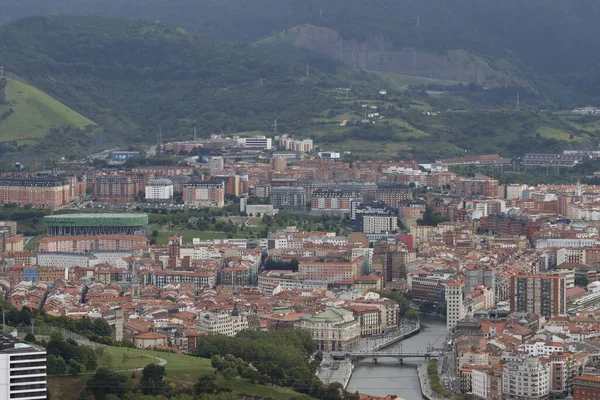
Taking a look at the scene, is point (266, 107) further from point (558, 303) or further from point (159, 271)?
point (558, 303)

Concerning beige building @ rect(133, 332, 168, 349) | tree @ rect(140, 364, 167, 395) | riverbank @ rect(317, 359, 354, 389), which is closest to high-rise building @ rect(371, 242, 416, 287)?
riverbank @ rect(317, 359, 354, 389)

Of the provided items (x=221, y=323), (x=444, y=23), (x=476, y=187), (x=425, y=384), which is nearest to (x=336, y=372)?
(x=425, y=384)

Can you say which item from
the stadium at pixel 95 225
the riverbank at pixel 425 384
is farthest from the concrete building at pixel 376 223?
the riverbank at pixel 425 384

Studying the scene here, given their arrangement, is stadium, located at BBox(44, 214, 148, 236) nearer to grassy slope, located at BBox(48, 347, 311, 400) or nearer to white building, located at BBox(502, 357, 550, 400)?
grassy slope, located at BBox(48, 347, 311, 400)

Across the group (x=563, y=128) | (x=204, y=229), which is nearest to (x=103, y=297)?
(x=204, y=229)

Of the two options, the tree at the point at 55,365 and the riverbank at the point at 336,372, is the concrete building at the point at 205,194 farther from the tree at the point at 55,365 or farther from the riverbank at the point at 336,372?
the tree at the point at 55,365

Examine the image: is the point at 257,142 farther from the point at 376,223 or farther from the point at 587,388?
the point at 587,388
